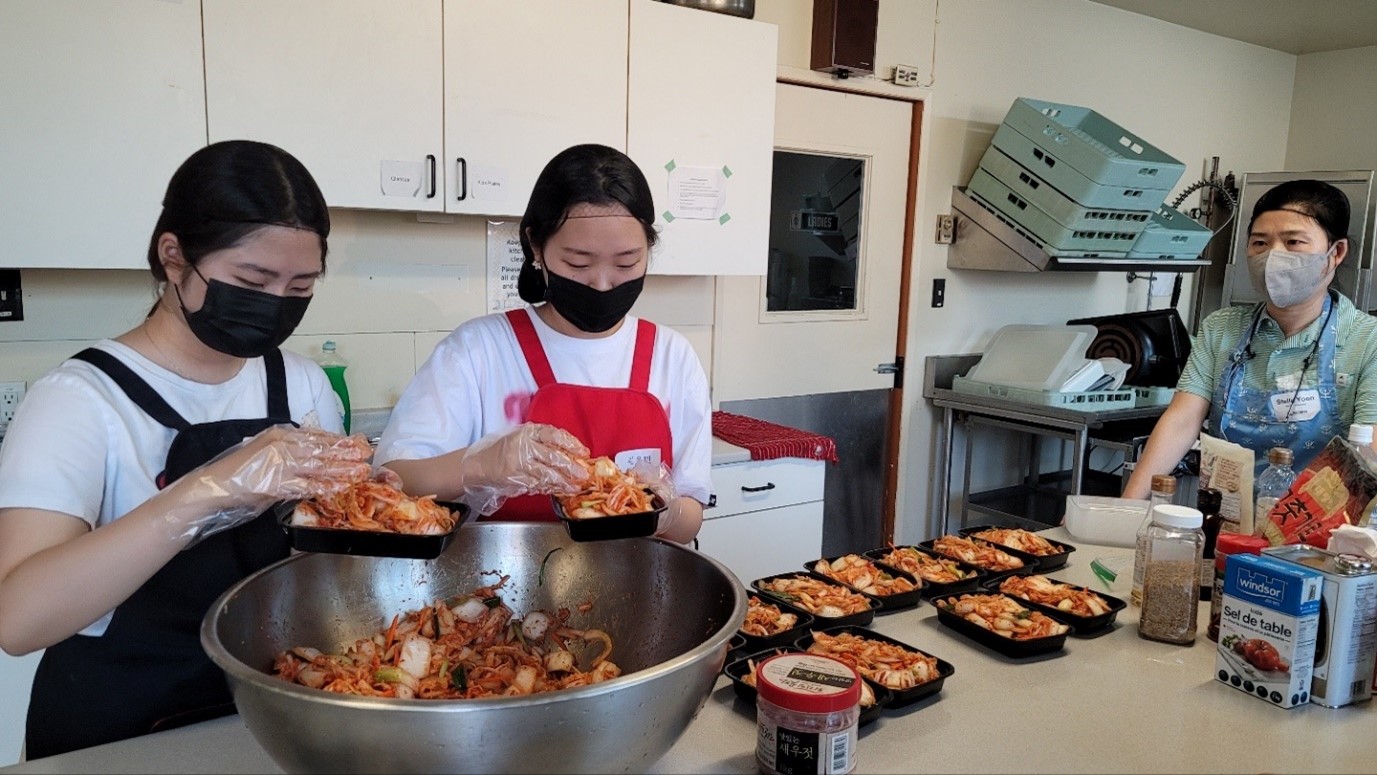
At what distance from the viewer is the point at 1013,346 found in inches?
165

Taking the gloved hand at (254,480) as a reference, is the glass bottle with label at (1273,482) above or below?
below

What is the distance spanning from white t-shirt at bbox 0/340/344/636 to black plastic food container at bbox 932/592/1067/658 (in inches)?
43.8

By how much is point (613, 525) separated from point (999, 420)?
10.4 ft

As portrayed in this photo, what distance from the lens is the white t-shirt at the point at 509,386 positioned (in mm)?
1676

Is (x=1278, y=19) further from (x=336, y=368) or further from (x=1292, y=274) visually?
(x=336, y=368)

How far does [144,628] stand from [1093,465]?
15.8 ft

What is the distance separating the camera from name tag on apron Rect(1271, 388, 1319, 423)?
2.32 m

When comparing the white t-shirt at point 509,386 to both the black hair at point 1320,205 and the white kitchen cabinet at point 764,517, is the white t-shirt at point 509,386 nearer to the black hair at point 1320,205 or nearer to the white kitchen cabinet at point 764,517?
the white kitchen cabinet at point 764,517

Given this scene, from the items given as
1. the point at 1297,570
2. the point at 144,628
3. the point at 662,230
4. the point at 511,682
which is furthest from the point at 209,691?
the point at 662,230

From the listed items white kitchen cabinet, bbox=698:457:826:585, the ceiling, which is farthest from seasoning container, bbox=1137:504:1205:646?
the ceiling

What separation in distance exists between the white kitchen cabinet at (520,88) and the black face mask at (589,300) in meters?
1.04

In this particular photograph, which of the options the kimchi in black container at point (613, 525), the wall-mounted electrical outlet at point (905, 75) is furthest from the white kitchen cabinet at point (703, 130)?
the kimchi in black container at point (613, 525)

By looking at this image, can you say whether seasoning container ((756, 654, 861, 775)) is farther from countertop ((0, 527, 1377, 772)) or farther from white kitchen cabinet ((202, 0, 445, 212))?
white kitchen cabinet ((202, 0, 445, 212))

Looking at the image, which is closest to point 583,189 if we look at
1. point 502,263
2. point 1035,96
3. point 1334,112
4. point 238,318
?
point 238,318
